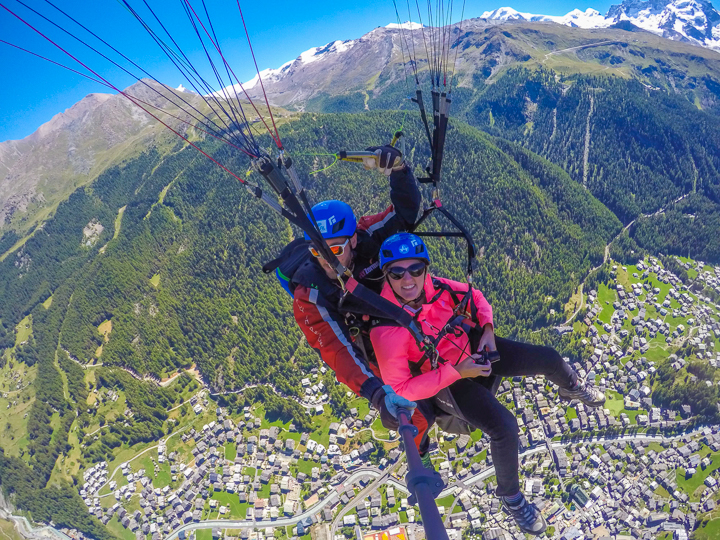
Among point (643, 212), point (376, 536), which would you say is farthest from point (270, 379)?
point (643, 212)

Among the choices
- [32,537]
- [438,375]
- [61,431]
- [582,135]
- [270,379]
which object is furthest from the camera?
[582,135]

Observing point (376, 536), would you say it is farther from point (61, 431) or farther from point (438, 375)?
point (61, 431)

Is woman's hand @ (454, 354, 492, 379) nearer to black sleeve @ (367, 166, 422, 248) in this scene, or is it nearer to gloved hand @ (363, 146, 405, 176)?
black sleeve @ (367, 166, 422, 248)

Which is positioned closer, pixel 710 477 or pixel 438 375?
pixel 438 375

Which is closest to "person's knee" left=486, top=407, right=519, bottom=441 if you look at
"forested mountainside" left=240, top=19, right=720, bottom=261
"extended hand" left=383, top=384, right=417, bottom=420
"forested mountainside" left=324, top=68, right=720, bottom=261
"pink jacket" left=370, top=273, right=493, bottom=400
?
"pink jacket" left=370, top=273, right=493, bottom=400

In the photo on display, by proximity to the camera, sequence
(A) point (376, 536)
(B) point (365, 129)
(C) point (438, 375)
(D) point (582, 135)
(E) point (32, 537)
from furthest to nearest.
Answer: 1. (D) point (582, 135)
2. (B) point (365, 129)
3. (E) point (32, 537)
4. (A) point (376, 536)
5. (C) point (438, 375)

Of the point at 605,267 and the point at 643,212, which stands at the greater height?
the point at 643,212
